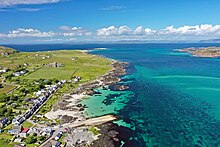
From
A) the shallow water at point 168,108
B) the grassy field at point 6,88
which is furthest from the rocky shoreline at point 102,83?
the grassy field at point 6,88

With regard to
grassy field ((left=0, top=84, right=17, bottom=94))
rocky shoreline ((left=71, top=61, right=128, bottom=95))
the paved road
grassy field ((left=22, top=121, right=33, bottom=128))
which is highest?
grassy field ((left=0, top=84, right=17, bottom=94))

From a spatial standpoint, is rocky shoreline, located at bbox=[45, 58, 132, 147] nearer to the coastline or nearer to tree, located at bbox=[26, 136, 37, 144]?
the coastline

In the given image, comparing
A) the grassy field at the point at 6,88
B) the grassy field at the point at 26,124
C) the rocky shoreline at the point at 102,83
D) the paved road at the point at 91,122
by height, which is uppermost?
the grassy field at the point at 6,88

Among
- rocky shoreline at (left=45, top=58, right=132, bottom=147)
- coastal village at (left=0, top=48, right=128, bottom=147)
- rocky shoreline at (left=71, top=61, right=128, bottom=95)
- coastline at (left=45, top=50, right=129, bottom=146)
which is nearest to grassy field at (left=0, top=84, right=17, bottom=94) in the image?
coastal village at (left=0, top=48, right=128, bottom=147)

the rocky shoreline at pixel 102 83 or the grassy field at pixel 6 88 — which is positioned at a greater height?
the grassy field at pixel 6 88

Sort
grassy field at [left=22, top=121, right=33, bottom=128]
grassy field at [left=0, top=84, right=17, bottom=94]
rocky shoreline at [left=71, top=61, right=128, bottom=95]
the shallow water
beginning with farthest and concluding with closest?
rocky shoreline at [left=71, top=61, right=128, bottom=95] → grassy field at [left=0, top=84, right=17, bottom=94] → grassy field at [left=22, top=121, right=33, bottom=128] → the shallow water

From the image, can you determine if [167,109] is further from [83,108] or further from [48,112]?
[48,112]

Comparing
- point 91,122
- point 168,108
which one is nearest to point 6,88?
point 91,122

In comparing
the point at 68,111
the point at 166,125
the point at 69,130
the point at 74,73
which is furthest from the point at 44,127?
the point at 74,73

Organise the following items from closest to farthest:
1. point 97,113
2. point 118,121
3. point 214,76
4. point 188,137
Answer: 1. point 188,137
2. point 118,121
3. point 97,113
4. point 214,76

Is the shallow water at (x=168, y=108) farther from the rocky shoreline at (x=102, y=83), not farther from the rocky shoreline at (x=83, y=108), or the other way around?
the rocky shoreline at (x=102, y=83)

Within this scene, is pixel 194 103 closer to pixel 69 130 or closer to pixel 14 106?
pixel 69 130
